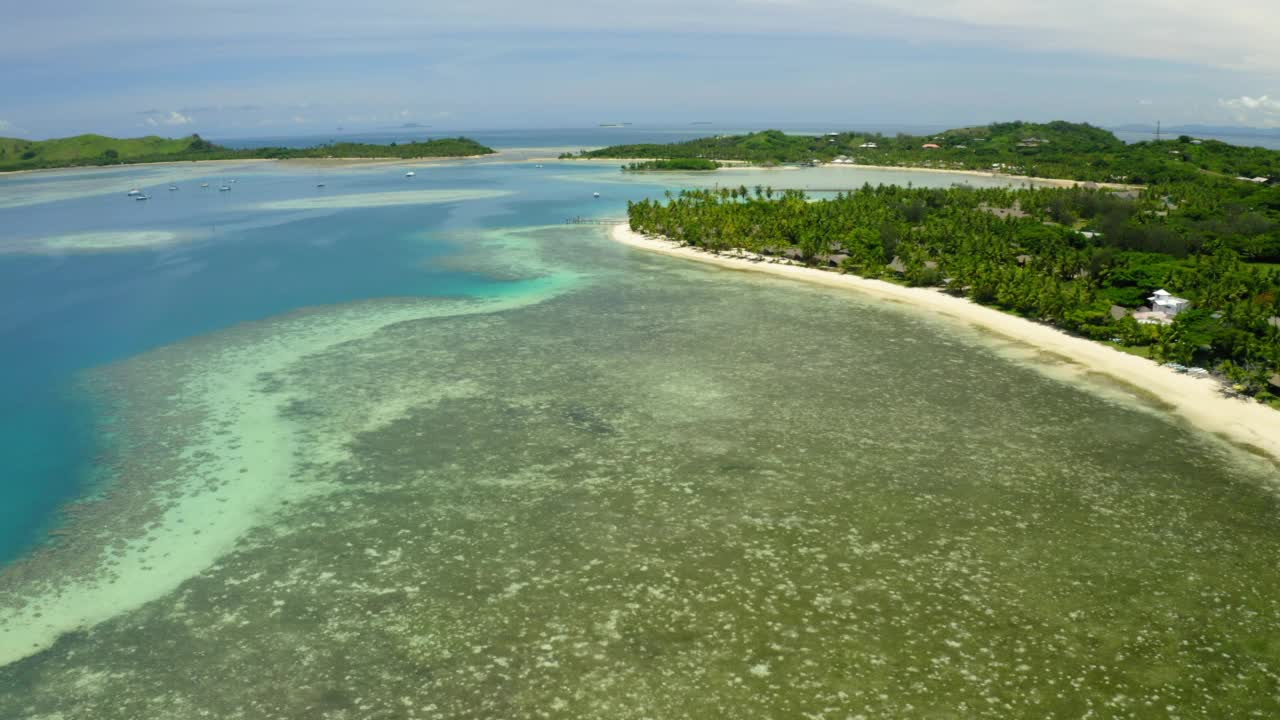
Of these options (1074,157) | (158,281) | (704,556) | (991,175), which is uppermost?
(1074,157)

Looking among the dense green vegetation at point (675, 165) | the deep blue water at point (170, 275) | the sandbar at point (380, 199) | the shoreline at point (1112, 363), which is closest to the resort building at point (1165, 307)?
the shoreline at point (1112, 363)

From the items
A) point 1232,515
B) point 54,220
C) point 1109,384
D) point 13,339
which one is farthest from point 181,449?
point 54,220

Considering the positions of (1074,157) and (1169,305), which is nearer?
(1169,305)

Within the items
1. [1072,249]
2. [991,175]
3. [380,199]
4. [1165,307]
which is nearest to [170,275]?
[380,199]

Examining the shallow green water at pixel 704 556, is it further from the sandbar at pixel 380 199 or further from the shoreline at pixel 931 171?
the shoreline at pixel 931 171

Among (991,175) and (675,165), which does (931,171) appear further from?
(675,165)

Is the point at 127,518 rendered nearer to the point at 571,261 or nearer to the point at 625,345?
the point at 625,345
